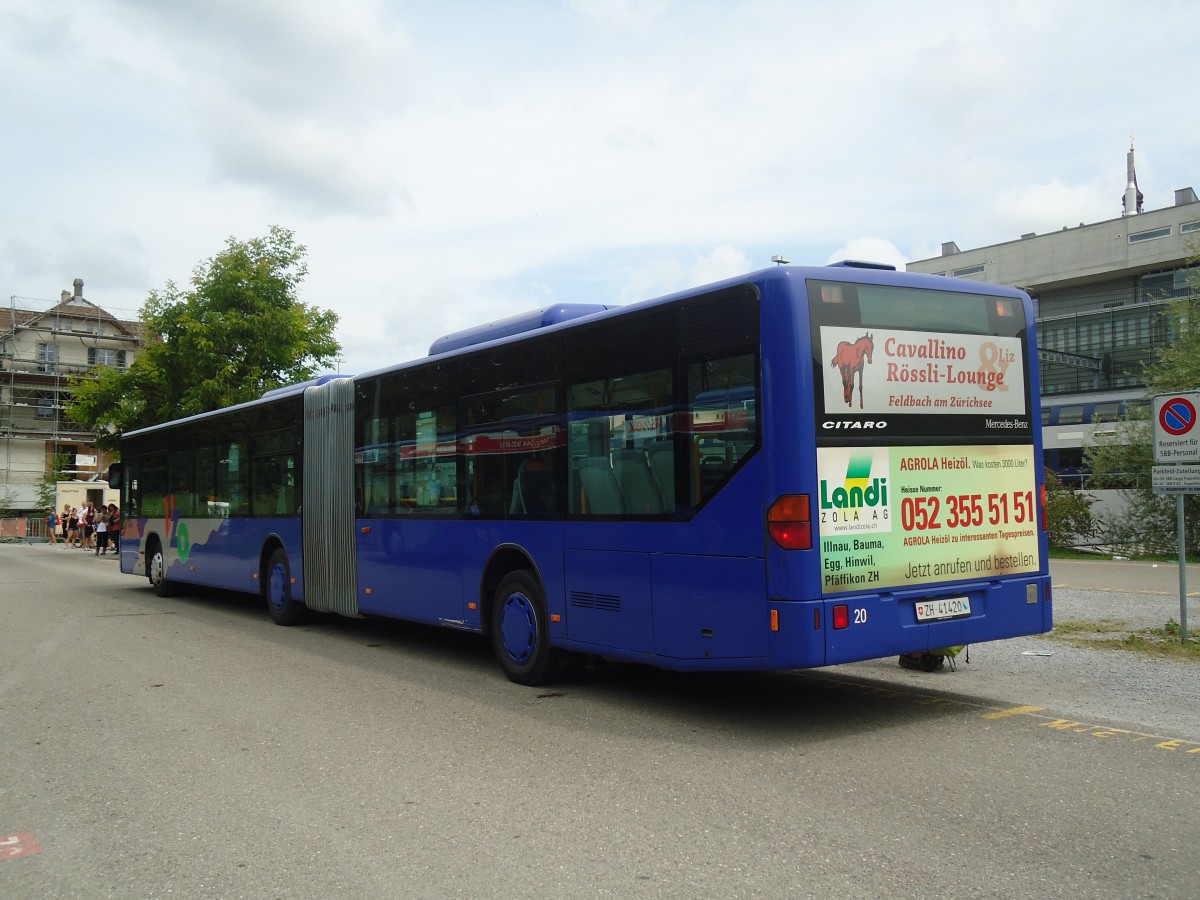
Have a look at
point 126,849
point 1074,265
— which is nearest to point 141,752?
point 126,849

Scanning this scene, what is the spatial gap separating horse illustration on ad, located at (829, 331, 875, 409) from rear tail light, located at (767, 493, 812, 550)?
0.80m

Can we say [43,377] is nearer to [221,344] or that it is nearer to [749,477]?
[221,344]

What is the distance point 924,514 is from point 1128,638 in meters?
5.08

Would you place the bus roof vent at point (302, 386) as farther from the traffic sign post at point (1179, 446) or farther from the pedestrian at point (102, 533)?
the pedestrian at point (102, 533)

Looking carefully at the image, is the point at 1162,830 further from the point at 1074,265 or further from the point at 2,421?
the point at 2,421

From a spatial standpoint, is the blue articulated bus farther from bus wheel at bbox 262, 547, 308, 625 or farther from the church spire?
the church spire

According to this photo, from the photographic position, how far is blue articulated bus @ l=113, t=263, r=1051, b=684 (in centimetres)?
666

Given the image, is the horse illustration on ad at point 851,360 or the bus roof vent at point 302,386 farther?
the bus roof vent at point 302,386

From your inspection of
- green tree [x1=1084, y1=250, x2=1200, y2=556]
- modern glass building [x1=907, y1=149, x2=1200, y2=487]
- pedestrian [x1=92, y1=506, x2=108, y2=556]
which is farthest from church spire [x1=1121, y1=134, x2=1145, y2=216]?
pedestrian [x1=92, y1=506, x2=108, y2=556]

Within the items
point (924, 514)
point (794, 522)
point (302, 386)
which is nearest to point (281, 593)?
point (302, 386)

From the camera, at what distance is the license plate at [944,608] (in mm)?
7074

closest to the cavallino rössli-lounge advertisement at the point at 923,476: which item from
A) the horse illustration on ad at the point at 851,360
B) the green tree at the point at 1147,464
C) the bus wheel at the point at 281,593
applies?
the horse illustration on ad at the point at 851,360

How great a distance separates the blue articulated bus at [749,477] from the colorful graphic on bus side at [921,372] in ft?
0.05

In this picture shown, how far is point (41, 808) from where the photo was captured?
5.55 meters
